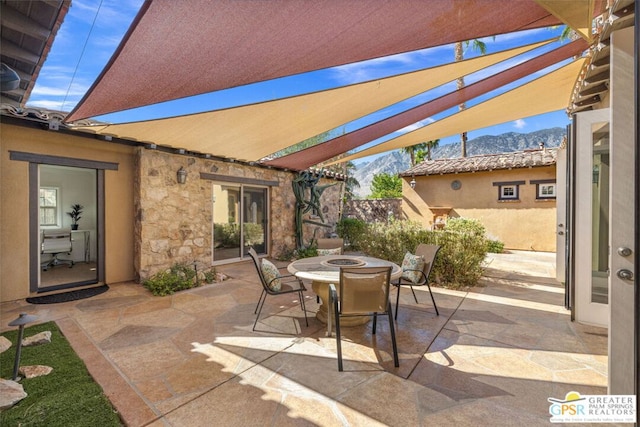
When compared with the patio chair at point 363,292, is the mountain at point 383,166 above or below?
above

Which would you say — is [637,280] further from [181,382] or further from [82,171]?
[82,171]

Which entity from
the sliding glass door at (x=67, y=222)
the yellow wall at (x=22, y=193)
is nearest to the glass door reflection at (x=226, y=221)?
the yellow wall at (x=22, y=193)

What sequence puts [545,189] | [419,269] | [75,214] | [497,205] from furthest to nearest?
1. [497,205]
2. [545,189]
3. [75,214]
4. [419,269]

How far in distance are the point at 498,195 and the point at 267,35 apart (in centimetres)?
1125

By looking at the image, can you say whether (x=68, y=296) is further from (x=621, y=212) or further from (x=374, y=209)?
(x=374, y=209)

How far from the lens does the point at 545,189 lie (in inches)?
395

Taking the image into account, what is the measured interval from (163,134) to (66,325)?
322 centimetres

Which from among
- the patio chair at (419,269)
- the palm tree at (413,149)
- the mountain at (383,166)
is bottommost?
the patio chair at (419,269)

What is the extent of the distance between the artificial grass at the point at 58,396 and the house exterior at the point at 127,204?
2.72 metres

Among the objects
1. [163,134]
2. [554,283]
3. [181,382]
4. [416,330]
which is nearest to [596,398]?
[416,330]

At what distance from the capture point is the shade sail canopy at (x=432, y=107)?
11.8ft

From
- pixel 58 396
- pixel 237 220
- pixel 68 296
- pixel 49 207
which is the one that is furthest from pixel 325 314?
pixel 49 207

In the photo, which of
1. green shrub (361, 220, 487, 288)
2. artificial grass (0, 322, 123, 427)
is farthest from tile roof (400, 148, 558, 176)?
artificial grass (0, 322, 123, 427)

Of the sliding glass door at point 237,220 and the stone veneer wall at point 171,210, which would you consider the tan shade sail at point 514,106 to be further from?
the stone veneer wall at point 171,210
